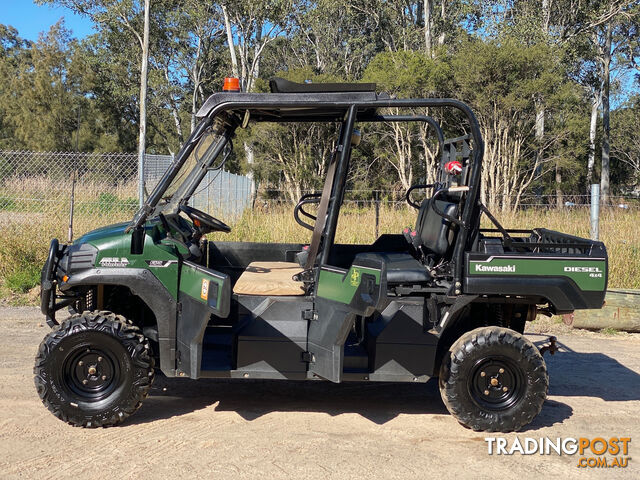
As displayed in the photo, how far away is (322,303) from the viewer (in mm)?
4457

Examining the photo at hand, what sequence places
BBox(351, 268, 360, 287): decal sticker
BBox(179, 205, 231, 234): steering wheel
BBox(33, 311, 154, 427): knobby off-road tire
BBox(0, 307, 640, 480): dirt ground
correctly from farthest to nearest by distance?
1. BBox(179, 205, 231, 234): steering wheel
2. BBox(33, 311, 154, 427): knobby off-road tire
3. BBox(351, 268, 360, 287): decal sticker
4. BBox(0, 307, 640, 480): dirt ground

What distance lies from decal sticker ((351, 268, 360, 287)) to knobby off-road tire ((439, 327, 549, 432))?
3.17 feet

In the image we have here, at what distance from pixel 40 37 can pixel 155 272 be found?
3363 cm

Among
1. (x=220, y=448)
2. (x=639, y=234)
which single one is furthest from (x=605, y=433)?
(x=639, y=234)

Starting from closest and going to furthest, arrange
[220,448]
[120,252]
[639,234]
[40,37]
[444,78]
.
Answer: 1. [220,448]
2. [120,252]
3. [639,234]
4. [444,78]
5. [40,37]

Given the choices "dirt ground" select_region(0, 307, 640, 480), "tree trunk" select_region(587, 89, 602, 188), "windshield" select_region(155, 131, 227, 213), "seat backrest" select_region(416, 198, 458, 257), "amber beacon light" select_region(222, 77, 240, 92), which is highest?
"tree trunk" select_region(587, 89, 602, 188)

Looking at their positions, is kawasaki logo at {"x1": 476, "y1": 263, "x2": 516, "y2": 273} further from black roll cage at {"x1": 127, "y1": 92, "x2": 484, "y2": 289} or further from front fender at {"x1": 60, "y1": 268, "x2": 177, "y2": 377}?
front fender at {"x1": 60, "y1": 268, "x2": 177, "y2": 377}

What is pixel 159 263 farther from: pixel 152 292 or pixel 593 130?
pixel 593 130

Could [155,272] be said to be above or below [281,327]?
above

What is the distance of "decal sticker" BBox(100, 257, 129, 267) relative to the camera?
437cm

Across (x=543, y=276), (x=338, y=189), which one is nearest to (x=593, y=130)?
(x=543, y=276)

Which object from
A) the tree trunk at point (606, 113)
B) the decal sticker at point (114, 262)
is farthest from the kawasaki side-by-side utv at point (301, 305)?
the tree trunk at point (606, 113)

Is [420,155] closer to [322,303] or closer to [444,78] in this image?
[444,78]

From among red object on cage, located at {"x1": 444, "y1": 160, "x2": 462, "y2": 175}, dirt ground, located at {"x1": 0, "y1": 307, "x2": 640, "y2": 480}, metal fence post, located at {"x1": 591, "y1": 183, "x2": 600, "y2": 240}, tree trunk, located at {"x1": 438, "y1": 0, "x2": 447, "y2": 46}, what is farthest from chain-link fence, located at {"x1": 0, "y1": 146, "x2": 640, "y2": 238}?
tree trunk, located at {"x1": 438, "y1": 0, "x2": 447, "y2": 46}
